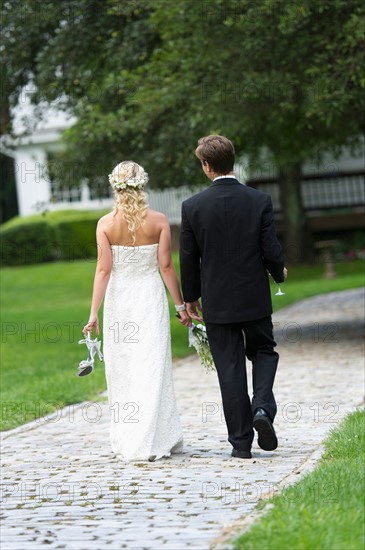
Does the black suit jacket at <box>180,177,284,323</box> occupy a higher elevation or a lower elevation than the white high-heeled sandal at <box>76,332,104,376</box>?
higher

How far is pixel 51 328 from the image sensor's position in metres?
21.3

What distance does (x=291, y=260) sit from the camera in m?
34.5

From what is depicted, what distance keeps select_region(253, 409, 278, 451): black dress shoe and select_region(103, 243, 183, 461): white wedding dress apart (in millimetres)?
718

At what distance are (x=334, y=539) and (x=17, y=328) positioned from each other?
17121mm

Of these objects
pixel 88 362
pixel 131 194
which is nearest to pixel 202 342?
pixel 88 362

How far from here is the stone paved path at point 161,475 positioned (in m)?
5.57

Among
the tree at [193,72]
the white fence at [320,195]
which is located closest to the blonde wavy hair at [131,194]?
the tree at [193,72]

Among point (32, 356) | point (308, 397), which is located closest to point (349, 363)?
point (308, 397)

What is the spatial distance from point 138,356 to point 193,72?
23.6 ft

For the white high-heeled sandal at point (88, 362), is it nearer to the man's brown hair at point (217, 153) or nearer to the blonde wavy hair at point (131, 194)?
the blonde wavy hair at point (131, 194)

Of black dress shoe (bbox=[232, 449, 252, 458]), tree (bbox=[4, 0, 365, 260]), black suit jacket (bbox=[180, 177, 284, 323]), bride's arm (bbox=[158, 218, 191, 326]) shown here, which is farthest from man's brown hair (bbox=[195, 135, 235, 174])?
tree (bbox=[4, 0, 365, 260])

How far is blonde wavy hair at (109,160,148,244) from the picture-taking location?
8055 mm

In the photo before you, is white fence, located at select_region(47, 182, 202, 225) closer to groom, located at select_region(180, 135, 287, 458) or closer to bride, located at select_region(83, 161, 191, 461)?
bride, located at select_region(83, 161, 191, 461)

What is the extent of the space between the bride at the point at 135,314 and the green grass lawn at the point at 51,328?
2548mm
